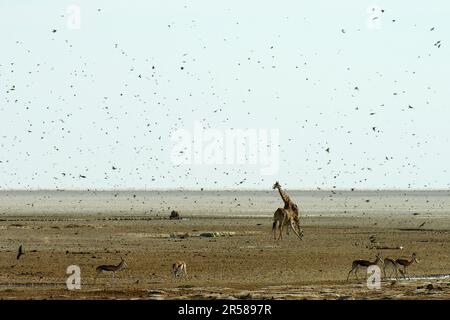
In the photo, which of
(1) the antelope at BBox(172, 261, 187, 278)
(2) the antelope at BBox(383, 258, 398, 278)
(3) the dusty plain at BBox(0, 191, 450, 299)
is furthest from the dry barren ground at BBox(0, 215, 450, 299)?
(2) the antelope at BBox(383, 258, 398, 278)

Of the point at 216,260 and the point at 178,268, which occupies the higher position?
the point at 216,260

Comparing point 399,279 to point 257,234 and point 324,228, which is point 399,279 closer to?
point 257,234

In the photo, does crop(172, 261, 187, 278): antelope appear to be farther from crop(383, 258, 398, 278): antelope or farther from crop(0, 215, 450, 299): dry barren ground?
crop(383, 258, 398, 278): antelope

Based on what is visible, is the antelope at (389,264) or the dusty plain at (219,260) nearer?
the dusty plain at (219,260)

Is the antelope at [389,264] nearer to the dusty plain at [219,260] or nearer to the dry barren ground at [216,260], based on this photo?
the dusty plain at [219,260]

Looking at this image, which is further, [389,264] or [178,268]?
[389,264]

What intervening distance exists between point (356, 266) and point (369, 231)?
3124 centimetres

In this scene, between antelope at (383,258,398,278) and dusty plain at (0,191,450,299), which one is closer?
dusty plain at (0,191,450,299)

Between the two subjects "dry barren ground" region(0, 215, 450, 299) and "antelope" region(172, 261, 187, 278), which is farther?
"antelope" region(172, 261, 187, 278)

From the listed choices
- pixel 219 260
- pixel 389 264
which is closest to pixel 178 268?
pixel 389 264

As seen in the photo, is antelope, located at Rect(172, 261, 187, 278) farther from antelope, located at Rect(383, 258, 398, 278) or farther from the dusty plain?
antelope, located at Rect(383, 258, 398, 278)

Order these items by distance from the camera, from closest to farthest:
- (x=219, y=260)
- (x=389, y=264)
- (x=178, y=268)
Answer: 1. (x=178, y=268)
2. (x=389, y=264)
3. (x=219, y=260)

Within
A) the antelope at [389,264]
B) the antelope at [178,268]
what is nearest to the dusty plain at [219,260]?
the antelope at [178,268]

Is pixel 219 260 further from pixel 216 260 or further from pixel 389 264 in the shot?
pixel 389 264
